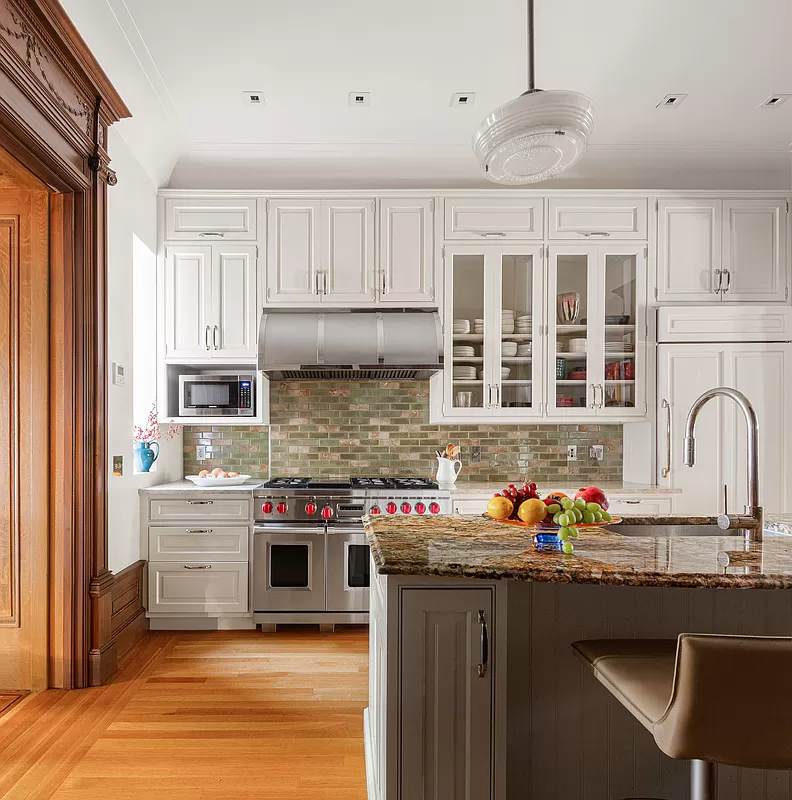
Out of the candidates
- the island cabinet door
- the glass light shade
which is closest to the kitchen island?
the island cabinet door

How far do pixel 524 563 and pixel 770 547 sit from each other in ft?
2.69

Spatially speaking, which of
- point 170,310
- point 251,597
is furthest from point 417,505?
point 170,310

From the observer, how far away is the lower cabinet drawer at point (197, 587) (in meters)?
3.75

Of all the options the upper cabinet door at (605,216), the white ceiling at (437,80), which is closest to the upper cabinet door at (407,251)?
the white ceiling at (437,80)

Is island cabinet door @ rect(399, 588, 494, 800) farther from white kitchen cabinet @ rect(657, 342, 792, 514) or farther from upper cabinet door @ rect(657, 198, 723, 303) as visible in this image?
upper cabinet door @ rect(657, 198, 723, 303)

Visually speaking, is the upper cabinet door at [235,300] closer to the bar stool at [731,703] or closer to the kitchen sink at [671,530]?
the kitchen sink at [671,530]

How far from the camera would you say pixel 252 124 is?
382 cm

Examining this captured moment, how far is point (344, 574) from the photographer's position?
12.4 ft

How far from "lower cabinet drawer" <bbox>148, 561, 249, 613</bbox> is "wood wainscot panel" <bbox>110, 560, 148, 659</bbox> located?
0.08 metres

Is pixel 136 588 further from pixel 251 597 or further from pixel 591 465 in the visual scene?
pixel 591 465

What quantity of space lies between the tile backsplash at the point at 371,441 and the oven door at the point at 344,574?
0.71 m

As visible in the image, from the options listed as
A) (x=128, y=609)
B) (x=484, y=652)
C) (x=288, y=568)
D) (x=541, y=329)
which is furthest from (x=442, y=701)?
(x=541, y=329)

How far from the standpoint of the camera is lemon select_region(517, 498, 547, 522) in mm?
1802

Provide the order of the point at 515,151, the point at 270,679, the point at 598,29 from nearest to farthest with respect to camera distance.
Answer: the point at 515,151 < the point at 598,29 < the point at 270,679
